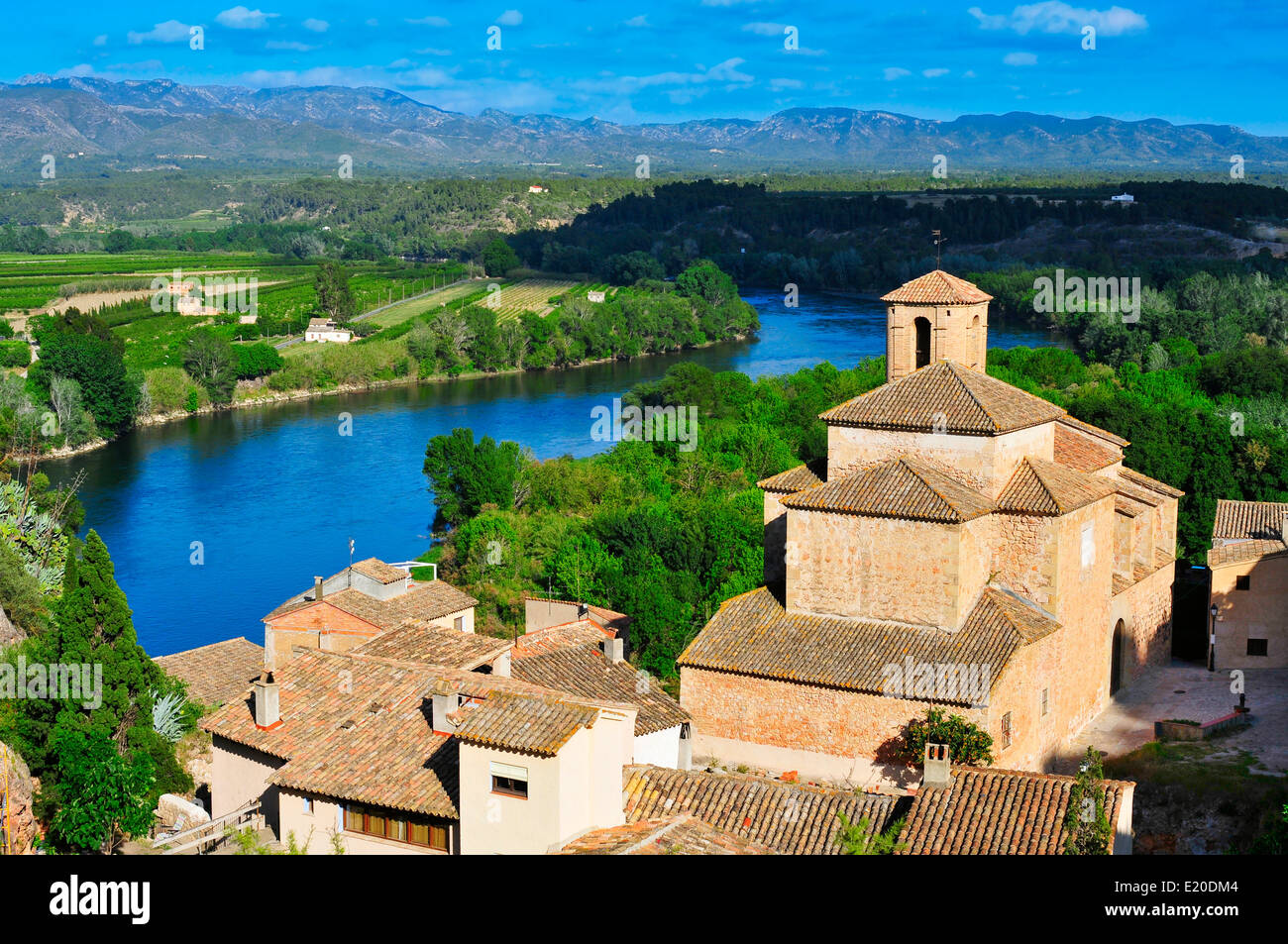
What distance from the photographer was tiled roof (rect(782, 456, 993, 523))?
16922 millimetres

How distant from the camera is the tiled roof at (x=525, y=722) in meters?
10.7

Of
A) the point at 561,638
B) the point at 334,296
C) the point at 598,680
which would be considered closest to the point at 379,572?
the point at 561,638

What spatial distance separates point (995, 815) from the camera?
12.5 meters

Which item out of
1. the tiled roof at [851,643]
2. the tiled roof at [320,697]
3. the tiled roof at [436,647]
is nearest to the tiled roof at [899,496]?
the tiled roof at [851,643]

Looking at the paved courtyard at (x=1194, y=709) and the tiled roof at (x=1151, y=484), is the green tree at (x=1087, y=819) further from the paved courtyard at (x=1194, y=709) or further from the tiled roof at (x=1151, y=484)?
the tiled roof at (x=1151, y=484)

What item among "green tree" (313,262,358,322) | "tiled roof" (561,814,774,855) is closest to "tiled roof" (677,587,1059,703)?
"tiled roof" (561,814,774,855)

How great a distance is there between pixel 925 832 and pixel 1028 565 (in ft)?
19.5

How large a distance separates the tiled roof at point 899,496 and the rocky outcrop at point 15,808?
28.5 feet

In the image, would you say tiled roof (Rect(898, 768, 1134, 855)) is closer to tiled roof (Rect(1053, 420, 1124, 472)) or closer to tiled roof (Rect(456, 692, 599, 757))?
tiled roof (Rect(456, 692, 599, 757))

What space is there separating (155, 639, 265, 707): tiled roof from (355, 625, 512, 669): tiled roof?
504cm

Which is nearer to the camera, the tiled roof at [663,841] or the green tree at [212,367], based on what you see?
the tiled roof at [663,841]

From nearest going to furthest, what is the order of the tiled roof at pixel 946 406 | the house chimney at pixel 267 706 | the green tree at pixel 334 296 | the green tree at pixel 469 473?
the house chimney at pixel 267 706, the tiled roof at pixel 946 406, the green tree at pixel 469 473, the green tree at pixel 334 296

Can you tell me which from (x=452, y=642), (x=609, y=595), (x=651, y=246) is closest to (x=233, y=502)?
(x=609, y=595)
